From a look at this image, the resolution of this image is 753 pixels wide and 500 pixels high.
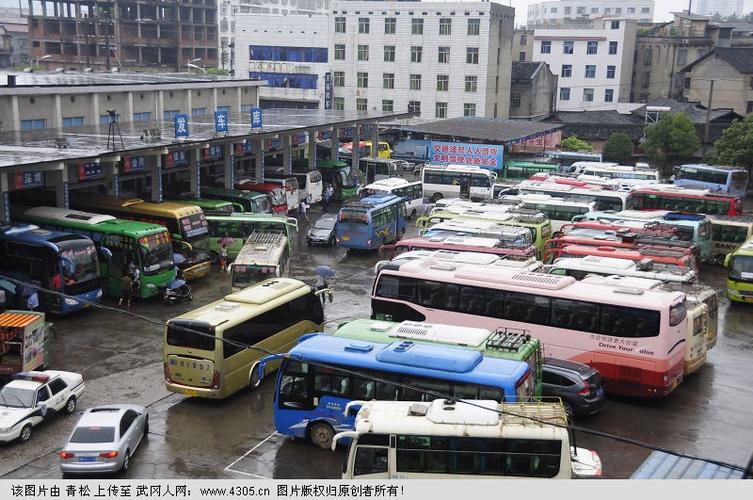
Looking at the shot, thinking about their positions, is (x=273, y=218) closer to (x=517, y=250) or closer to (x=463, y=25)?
(x=517, y=250)

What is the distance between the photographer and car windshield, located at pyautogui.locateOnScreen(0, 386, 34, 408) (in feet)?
54.2

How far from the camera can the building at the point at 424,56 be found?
223ft

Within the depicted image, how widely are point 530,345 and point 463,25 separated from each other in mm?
55524

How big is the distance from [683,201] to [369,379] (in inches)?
1086

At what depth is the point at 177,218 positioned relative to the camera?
29391mm

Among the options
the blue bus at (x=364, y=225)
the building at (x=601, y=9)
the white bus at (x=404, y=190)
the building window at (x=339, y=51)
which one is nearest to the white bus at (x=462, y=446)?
the blue bus at (x=364, y=225)

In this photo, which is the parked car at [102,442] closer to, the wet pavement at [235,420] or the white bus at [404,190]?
the wet pavement at [235,420]

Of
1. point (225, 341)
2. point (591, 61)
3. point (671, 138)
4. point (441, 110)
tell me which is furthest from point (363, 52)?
point (225, 341)

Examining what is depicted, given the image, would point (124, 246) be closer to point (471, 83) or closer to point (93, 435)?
point (93, 435)

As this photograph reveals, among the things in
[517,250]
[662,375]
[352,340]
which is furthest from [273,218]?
[662,375]

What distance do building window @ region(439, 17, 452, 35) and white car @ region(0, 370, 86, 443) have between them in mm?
56235

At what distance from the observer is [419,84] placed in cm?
7062

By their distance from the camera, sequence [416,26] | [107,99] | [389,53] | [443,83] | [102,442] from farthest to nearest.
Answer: [389,53], [443,83], [416,26], [107,99], [102,442]

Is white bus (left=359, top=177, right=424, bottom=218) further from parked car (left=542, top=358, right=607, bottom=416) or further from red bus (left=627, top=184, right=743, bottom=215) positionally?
parked car (left=542, top=358, right=607, bottom=416)
